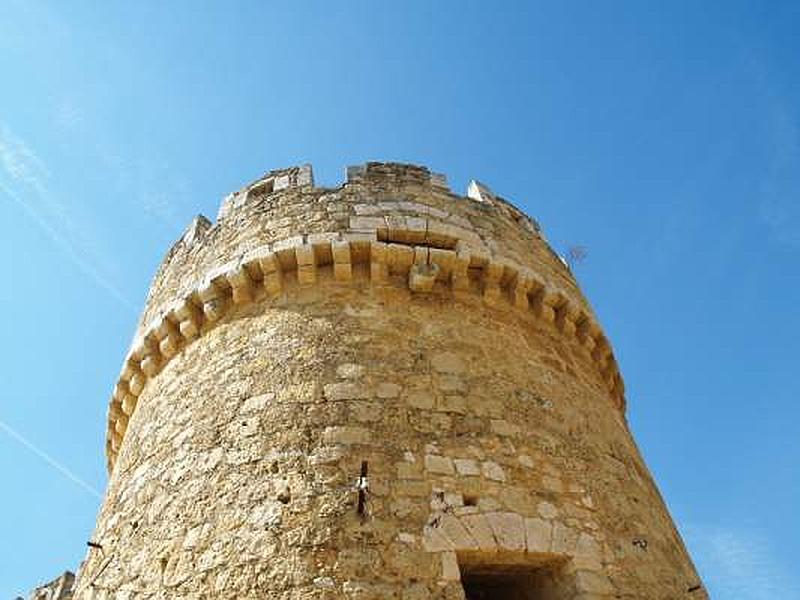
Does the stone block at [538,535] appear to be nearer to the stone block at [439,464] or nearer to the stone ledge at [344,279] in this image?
the stone block at [439,464]

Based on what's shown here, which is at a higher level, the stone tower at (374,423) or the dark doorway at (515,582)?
the stone tower at (374,423)

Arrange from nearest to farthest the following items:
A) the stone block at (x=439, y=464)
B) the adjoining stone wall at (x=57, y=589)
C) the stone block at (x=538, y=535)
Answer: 1. the stone block at (x=538, y=535)
2. the stone block at (x=439, y=464)
3. the adjoining stone wall at (x=57, y=589)

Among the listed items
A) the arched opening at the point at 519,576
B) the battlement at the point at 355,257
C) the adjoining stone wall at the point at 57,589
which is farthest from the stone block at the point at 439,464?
the adjoining stone wall at the point at 57,589

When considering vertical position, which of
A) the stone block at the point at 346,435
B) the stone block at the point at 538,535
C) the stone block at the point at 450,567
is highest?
the stone block at the point at 346,435

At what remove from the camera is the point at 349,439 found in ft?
15.1

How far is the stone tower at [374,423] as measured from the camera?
4.18 meters

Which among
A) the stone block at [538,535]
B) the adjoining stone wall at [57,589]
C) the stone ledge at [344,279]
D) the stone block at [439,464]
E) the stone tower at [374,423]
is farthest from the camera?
the adjoining stone wall at [57,589]

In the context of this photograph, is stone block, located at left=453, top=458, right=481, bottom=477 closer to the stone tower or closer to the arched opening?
the stone tower

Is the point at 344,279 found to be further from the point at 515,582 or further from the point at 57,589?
the point at 57,589

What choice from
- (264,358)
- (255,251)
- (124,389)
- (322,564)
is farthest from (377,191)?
(322,564)

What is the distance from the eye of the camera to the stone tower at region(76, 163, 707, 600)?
→ 4180 mm

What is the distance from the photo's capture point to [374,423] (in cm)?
471

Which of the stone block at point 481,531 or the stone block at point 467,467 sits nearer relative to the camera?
the stone block at point 481,531

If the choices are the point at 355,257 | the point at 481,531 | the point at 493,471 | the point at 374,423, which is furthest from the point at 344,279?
the point at 481,531
